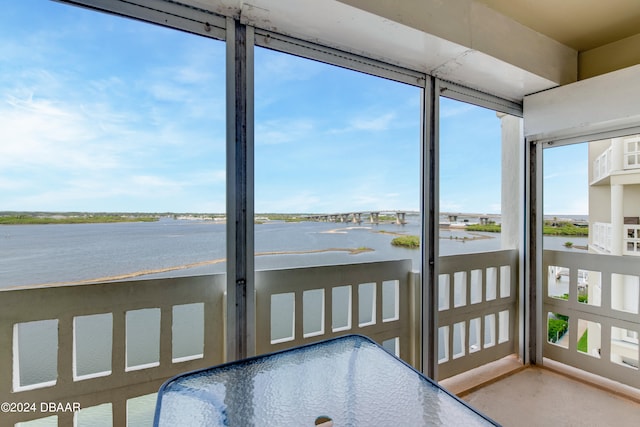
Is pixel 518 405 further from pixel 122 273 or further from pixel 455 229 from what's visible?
pixel 122 273

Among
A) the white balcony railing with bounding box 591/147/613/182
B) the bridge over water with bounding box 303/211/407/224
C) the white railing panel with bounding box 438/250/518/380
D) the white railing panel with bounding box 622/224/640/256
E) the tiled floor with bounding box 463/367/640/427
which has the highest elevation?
the white balcony railing with bounding box 591/147/613/182

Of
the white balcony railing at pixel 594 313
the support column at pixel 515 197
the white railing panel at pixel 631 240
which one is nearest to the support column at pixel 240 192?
the support column at pixel 515 197

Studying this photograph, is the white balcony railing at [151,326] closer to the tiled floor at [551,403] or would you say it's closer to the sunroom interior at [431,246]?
the sunroom interior at [431,246]

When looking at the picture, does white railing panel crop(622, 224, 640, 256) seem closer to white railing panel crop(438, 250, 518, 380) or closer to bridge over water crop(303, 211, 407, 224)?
white railing panel crop(438, 250, 518, 380)

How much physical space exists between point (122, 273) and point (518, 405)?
2.51m

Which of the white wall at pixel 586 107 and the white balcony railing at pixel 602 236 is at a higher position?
the white wall at pixel 586 107

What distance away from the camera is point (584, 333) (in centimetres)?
231

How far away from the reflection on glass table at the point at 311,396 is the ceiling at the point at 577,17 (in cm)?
204

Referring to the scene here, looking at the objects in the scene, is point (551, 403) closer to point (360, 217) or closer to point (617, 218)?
point (617, 218)

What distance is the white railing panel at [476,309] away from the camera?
7.08 feet

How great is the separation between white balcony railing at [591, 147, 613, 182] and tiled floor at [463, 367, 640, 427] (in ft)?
5.05

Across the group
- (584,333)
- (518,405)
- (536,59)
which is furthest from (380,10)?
(584,333)

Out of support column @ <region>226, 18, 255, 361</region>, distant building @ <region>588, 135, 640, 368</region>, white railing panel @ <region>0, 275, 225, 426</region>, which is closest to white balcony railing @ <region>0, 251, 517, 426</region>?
white railing panel @ <region>0, 275, 225, 426</region>

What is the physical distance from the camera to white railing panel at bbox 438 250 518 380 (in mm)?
2158
